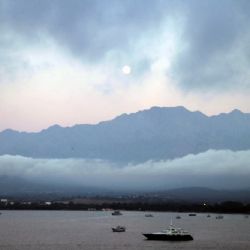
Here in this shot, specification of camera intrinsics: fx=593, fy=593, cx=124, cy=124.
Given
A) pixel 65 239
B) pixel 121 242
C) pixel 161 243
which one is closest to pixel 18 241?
pixel 65 239

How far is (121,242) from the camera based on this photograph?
112 m

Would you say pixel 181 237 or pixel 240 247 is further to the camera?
pixel 181 237

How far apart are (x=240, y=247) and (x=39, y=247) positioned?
35.2m

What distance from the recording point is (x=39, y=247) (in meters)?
101

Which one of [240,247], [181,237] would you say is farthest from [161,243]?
[240,247]

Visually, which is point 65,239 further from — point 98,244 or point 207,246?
point 207,246

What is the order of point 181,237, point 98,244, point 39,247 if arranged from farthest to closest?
point 181,237 → point 98,244 → point 39,247

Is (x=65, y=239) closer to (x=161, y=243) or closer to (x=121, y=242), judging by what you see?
→ (x=121, y=242)

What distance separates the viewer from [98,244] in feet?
354

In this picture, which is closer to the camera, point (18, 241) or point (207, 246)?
point (207, 246)

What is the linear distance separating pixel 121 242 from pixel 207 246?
16.9m

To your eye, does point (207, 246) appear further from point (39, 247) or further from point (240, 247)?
point (39, 247)

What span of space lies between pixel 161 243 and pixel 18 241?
27.1 meters

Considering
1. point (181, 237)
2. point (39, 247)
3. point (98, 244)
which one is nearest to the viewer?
point (39, 247)
